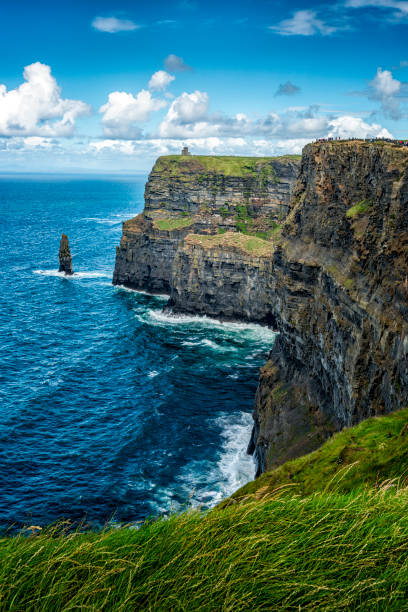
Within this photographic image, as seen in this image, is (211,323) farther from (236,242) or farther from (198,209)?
(198,209)

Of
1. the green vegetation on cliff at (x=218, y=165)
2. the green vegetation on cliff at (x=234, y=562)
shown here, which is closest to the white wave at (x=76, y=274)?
the green vegetation on cliff at (x=218, y=165)

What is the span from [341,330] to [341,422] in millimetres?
7351

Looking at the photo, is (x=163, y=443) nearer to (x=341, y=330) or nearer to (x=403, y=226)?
(x=341, y=330)

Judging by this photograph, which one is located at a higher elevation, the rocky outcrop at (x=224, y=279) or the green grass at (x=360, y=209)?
the green grass at (x=360, y=209)

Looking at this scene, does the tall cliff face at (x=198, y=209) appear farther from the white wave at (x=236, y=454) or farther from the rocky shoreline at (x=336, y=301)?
the rocky shoreline at (x=336, y=301)

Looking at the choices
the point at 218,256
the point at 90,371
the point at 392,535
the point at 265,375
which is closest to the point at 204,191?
the point at 218,256

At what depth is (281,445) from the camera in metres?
43.4

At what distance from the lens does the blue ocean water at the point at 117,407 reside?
1864 inches

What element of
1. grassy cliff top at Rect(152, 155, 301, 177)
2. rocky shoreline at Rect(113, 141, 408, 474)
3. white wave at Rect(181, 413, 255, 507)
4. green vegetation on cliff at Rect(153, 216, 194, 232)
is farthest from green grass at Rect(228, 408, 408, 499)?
grassy cliff top at Rect(152, 155, 301, 177)

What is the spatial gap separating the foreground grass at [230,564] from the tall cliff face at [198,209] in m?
109

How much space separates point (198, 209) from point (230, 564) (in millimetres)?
117400

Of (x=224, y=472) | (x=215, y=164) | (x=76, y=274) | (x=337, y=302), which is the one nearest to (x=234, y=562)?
(x=337, y=302)

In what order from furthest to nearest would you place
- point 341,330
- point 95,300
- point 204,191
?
point 204,191, point 95,300, point 341,330

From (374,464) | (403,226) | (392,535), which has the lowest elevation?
(374,464)
